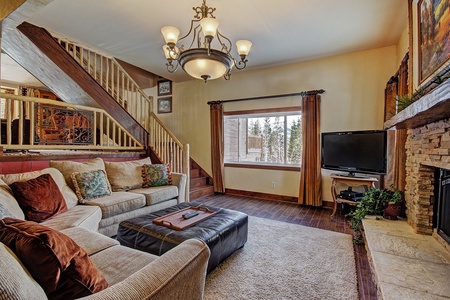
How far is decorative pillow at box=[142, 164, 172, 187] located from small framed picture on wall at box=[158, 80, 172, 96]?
3.16 meters

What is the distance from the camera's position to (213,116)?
17.3 ft

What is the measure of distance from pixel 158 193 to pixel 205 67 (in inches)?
75.3

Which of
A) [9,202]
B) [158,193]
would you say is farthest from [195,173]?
[9,202]

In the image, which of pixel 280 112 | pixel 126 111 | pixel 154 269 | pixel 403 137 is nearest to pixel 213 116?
pixel 280 112

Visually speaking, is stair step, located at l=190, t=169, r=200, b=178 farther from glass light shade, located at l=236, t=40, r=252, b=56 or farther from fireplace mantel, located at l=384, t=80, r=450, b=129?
fireplace mantel, located at l=384, t=80, r=450, b=129

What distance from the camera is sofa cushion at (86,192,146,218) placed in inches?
103

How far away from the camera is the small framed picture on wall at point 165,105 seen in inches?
244

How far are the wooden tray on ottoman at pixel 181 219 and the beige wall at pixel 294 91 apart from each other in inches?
102

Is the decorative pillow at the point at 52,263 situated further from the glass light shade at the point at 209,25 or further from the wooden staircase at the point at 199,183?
the wooden staircase at the point at 199,183

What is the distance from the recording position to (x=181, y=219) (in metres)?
2.25

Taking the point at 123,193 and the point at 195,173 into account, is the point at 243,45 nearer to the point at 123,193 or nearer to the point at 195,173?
the point at 123,193

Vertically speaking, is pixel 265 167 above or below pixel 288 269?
above

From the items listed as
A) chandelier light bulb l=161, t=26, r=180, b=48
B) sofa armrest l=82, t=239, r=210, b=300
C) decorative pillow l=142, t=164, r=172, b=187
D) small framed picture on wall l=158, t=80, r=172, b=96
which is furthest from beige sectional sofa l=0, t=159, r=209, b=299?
small framed picture on wall l=158, t=80, r=172, b=96

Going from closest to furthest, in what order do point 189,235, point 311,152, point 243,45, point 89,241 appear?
point 89,241 < point 189,235 < point 243,45 < point 311,152
